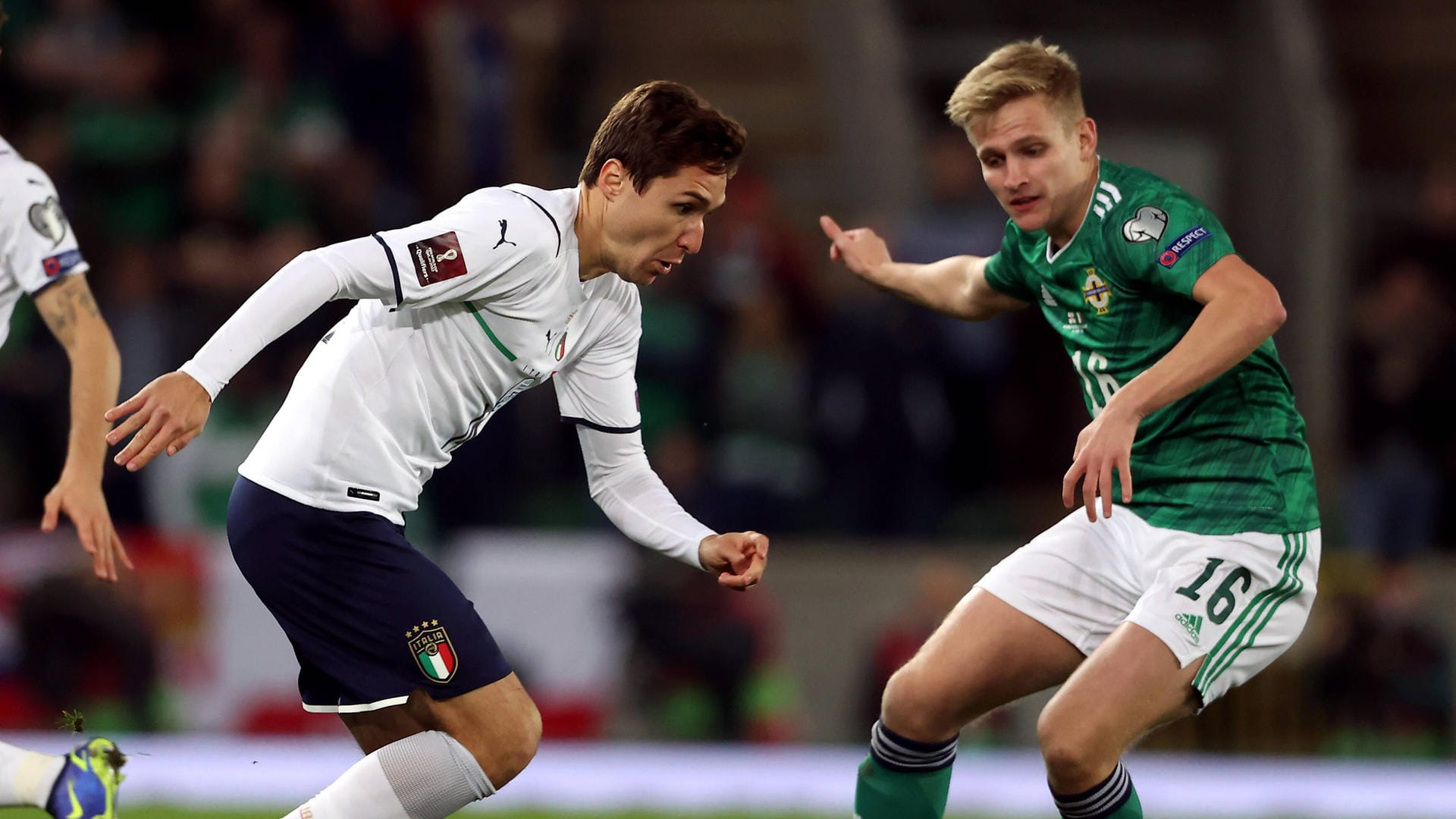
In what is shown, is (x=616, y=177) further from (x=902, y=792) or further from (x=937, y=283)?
(x=902, y=792)

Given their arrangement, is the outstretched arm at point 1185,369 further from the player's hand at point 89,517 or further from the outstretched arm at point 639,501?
the player's hand at point 89,517

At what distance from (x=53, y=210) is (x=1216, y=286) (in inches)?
114

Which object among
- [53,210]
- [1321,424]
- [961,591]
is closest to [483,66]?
[961,591]

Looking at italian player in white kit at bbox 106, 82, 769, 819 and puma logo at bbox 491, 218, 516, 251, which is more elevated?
puma logo at bbox 491, 218, 516, 251

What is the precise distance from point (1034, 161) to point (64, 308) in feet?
8.14

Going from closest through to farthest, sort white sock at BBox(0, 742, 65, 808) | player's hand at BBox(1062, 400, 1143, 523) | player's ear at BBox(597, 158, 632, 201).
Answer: player's hand at BBox(1062, 400, 1143, 523), white sock at BBox(0, 742, 65, 808), player's ear at BBox(597, 158, 632, 201)

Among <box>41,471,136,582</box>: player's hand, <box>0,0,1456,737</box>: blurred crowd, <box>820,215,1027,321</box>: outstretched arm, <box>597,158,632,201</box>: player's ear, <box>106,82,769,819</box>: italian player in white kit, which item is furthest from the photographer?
<box>0,0,1456,737</box>: blurred crowd

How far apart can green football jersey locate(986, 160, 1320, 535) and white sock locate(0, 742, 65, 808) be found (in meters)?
2.65

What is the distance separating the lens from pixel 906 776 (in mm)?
4527

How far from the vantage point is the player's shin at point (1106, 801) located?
4.14 meters

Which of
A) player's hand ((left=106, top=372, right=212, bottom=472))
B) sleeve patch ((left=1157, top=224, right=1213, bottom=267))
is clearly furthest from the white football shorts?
player's hand ((left=106, top=372, right=212, bottom=472))

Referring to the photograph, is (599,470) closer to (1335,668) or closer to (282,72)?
(1335,668)

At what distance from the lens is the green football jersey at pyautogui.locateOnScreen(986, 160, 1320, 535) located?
4.30 m

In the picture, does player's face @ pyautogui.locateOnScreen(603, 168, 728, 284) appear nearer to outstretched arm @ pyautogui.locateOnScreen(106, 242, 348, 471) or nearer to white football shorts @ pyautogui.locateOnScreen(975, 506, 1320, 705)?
outstretched arm @ pyautogui.locateOnScreen(106, 242, 348, 471)
